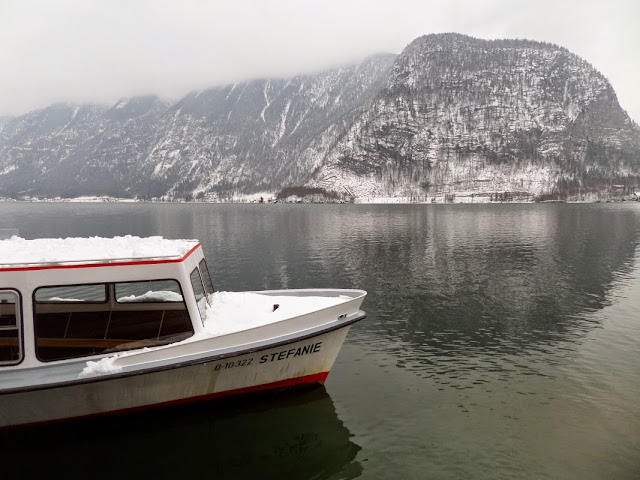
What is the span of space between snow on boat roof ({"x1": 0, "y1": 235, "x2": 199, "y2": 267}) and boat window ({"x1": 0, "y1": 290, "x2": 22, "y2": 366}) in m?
0.88

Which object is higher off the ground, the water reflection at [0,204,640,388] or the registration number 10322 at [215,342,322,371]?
the registration number 10322 at [215,342,322,371]

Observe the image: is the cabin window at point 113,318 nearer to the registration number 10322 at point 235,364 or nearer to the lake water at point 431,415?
the registration number 10322 at point 235,364

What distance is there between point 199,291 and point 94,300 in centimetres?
302

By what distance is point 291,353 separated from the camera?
38.1 feet

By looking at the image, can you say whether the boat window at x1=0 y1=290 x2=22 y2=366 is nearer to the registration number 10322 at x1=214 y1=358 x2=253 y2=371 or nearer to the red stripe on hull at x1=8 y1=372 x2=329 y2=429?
the red stripe on hull at x1=8 y1=372 x2=329 y2=429

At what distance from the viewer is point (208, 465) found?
991 centimetres

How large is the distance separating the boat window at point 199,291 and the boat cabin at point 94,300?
0.03 m

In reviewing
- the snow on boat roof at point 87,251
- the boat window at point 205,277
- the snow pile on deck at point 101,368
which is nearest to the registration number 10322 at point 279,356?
the snow pile on deck at point 101,368

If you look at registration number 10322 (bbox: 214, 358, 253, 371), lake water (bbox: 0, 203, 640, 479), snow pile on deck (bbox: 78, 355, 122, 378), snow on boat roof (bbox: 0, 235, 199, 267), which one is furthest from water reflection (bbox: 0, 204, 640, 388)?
snow pile on deck (bbox: 78, 355, 122, 378)

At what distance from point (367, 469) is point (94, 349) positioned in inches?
290

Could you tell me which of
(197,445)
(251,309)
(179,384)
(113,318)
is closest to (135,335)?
(113,318)

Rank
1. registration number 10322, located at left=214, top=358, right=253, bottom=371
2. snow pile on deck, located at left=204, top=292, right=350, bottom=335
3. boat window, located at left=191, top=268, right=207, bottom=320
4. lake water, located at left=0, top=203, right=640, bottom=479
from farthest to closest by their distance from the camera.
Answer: snow pile on deck, located at left=204, top=292, right=350, bottom=335
boat window, located at left=191, top=268, right=207, bottom=320
registration number 10322, located at left=214, top=358, right=253, bottom=371
lake water, located at left=0, top=203, right=640, bottom=479

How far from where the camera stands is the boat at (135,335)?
9.55 meters

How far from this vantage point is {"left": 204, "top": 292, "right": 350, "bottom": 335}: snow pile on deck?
11.7 m
